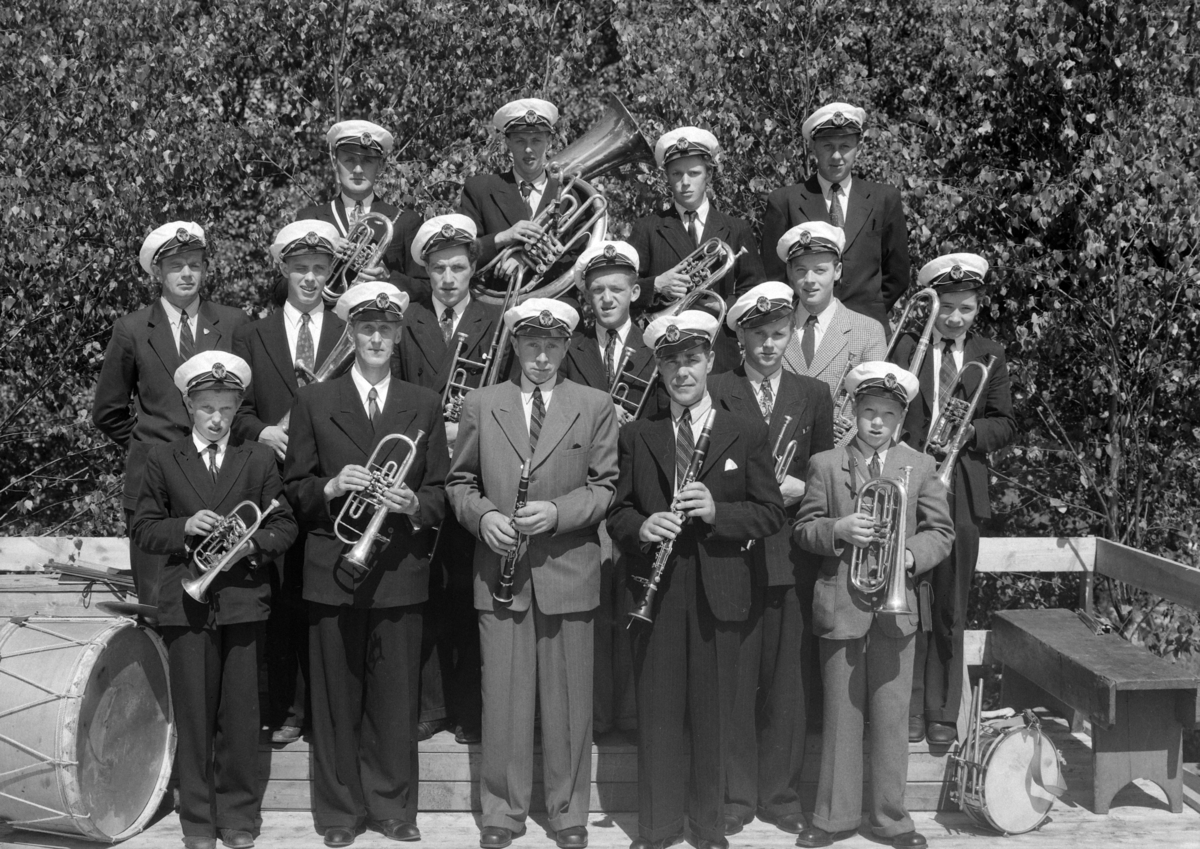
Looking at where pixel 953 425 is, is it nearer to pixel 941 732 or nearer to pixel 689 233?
pixel 941 732

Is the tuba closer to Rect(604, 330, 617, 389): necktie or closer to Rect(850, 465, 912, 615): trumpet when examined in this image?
Rect(604, 330, 617, 389): necktie

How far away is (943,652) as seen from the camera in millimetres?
6957

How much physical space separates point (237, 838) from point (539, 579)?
1867 mm

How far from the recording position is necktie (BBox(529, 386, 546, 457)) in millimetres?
6215

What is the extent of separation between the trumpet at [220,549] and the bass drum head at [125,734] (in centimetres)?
53

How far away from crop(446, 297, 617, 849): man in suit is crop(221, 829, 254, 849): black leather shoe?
1095mm

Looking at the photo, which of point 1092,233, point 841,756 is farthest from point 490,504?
point 1092,233

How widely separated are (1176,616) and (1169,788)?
3.00 metres

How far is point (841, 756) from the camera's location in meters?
6.23

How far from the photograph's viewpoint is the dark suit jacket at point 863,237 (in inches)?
304

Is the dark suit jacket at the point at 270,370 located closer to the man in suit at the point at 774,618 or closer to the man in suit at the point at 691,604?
the man in suit at the point at 691,604

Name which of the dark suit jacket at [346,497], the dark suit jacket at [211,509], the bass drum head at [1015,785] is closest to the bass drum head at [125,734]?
the dark suit jacket at [211,509]

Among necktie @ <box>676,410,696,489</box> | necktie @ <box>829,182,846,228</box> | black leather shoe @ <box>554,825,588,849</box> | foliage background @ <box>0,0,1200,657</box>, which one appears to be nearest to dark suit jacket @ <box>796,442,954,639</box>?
necktie @ <box>676,410,696,489</box>

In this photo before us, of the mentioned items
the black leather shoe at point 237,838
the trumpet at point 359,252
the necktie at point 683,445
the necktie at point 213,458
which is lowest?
the black leather shoe at point 237,838
